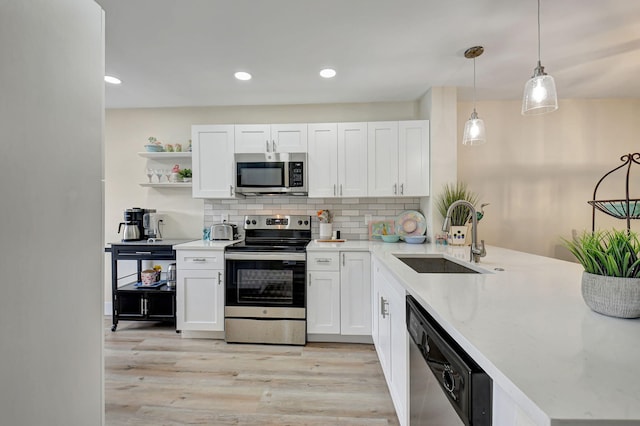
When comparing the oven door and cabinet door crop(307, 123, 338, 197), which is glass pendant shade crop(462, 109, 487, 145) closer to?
cabinet door crop(307, 123, 338, 197)

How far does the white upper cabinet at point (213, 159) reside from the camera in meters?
2.99

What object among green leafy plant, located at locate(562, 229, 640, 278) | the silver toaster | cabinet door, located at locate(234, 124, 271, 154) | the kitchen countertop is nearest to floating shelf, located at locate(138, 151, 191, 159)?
cabinet door, located at locate(234, 124, 271, 154)

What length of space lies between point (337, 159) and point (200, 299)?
6.28 feet

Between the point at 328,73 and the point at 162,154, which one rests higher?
the point at 328,73

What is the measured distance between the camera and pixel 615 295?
31.4 inches

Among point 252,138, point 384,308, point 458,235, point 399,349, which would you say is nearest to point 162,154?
point 252,138

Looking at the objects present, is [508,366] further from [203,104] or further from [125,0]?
[203,104]

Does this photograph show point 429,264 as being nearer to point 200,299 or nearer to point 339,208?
point 339,208

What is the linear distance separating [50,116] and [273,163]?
A: 2201 mm

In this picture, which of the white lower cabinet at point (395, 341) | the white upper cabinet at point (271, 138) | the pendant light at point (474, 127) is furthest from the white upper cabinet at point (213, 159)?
the pendant light at point (474, 127)

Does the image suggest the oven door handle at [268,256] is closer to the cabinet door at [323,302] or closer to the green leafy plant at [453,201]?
the cabinet door at [323,302]

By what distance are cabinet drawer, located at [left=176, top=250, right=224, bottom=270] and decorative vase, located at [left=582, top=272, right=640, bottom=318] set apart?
254cm

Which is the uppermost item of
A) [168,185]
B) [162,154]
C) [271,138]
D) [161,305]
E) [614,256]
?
[271,138]

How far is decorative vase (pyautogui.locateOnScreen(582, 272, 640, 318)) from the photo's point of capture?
0.78m
